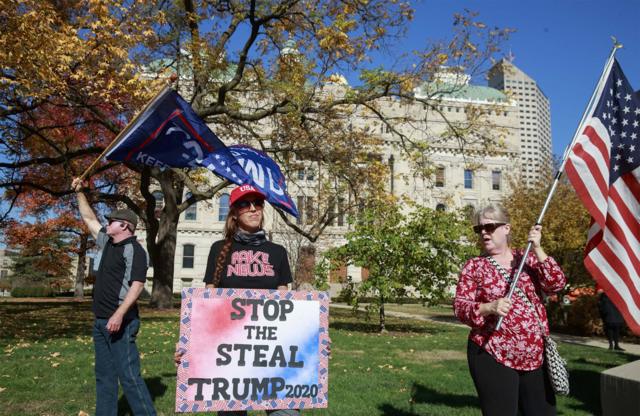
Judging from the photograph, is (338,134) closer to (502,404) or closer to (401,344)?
(401,344)

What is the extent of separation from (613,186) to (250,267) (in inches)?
125

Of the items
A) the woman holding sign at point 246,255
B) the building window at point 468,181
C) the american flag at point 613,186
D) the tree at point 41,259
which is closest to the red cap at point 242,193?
the woman holding sign at point 246,255

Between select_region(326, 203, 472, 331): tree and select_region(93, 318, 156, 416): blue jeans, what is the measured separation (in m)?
11.3

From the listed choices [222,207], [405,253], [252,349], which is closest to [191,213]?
[222,207]

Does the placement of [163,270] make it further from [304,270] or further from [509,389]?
[509,389]

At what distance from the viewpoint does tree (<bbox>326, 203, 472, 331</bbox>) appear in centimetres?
1575

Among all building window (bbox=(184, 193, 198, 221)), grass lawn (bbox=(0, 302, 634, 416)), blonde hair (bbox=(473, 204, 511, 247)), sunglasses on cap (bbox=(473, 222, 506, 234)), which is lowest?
grass lawn (bbox=(0, 302, 634, 416))

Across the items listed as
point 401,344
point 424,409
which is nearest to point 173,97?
point 424,409

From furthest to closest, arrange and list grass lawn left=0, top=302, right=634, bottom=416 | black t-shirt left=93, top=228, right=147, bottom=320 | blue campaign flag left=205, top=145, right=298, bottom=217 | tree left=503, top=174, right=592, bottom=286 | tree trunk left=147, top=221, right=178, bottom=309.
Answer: tree trunk left=147, top=221, right=178, bottom=309 → tree left=503, top=174, right=592, bottom=286 → grass lawn left=0, top=302, right=634, bottom=416 → blue campaign flag left=205, top=145, right=298, bottom=217 → black t-shirt left=93, top=228, right=147, bottom=320

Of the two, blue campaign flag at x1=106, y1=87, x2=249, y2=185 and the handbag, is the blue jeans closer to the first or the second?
blue campaign flag at x1=106, y1=87, x2=249, y2=185

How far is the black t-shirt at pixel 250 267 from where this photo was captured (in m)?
3.79

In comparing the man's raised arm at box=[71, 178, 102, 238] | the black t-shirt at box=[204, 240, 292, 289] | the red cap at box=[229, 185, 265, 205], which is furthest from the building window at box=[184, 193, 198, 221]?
the black t-shirt at box=[204, 240, 292, 289]

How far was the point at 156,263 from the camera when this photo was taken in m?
21.0

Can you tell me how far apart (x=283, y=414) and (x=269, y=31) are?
1625 centimetres
